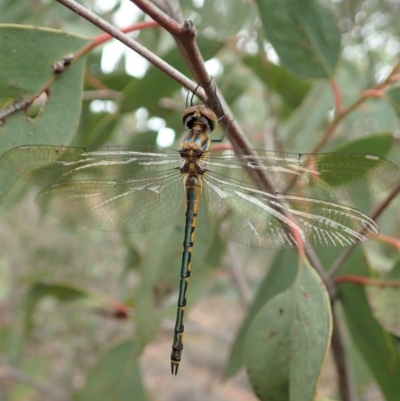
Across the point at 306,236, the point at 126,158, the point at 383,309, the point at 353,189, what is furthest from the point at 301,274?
the point at 126,158

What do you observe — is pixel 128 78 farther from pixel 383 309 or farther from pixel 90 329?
pixel 90 329

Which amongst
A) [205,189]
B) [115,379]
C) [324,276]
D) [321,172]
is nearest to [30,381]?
[115,379]

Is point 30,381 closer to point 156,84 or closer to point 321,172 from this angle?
point 156,84

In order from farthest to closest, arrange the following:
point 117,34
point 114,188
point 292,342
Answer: point 114,188, point 292,342, point 117,34

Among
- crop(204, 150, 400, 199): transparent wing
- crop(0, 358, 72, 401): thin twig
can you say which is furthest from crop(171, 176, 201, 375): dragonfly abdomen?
crop(0, 358, 72, 401): thin twig

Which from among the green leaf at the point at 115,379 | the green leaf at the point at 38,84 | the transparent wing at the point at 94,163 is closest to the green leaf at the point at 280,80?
the transparent wing at the point at 94,163
